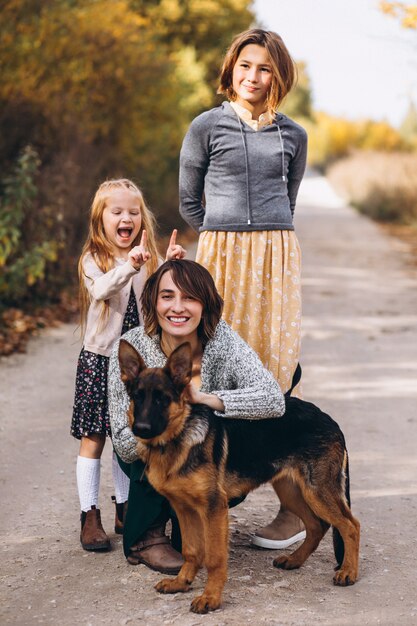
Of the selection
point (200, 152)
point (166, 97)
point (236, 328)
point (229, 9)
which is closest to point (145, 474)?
point (236, 328)

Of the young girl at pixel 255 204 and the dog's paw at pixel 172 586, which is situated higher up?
the young girl at pixel 255 204


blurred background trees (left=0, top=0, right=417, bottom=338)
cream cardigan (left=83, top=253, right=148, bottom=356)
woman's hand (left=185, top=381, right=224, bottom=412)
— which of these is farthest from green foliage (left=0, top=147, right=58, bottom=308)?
woman's hand (left=185, top=381, right=224, bottom=412)

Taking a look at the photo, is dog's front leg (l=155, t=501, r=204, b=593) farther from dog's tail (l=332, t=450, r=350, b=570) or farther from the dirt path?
dog's tail (l=332, t=450, r=350, b=570)

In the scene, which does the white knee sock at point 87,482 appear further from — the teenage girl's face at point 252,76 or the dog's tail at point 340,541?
the teenage girl's face at point 252,76

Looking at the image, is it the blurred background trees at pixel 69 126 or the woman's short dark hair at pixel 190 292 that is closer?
the woman's short dark hair at pixel 190 292

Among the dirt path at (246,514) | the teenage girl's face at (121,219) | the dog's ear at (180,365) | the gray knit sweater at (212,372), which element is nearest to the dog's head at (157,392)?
the dog's ear at (180,365)

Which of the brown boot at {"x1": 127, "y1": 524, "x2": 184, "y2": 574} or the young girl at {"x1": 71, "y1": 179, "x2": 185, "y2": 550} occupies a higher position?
the young girl at {"x1": 71, "y1": 179, "x2": 185, "y2": 550}

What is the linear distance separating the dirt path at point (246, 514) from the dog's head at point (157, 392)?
784 mm

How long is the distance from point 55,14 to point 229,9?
1768 centimetres

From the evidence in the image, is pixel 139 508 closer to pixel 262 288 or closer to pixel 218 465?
pixel 218 465

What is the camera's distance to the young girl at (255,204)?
4371 millimetres

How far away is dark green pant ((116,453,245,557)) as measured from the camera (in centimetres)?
410

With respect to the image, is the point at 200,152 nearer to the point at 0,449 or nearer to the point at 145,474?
the point at 145,474

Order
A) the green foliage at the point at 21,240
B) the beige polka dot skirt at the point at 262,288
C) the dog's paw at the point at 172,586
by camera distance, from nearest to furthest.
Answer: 1. the dog's paw at the point at 172,586
2. the beige polka dot skirt at the point at 262,288
3. the green foliage at the point at 21,240
